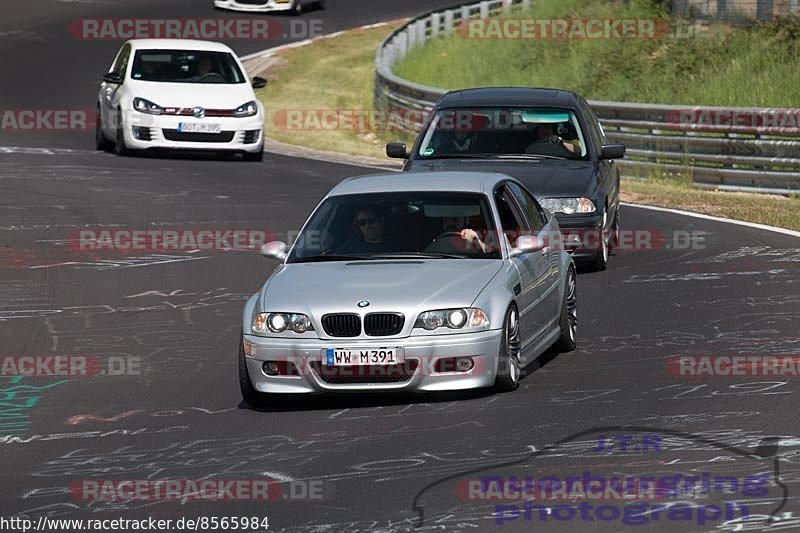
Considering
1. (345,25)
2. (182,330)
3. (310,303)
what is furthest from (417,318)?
(345,25)

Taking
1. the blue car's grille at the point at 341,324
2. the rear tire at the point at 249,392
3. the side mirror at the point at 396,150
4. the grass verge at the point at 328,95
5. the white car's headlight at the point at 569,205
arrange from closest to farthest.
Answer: the blue car's grille at the point at 341,324, the rear tire at the point at 249,392, the white car's headlight at the point at 569,205, the side mirror at the point at 396,150, the grass verge at the point at 328,95

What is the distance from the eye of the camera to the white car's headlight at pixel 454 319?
9.80m

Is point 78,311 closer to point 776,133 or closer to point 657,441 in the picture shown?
point 657,441

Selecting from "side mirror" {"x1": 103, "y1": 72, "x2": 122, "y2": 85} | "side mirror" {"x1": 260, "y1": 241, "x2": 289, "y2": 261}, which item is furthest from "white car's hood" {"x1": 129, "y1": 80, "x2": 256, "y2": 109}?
"side mirror" {"x1": 260, "y1": 241, "x2": 289, "y2": 261}

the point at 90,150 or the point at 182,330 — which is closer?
the point at 182,330

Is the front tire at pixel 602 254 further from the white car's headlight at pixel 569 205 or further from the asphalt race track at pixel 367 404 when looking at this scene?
the white car's headlight at pixel 569 205

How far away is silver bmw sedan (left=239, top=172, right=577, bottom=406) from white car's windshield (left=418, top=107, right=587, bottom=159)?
462 cm

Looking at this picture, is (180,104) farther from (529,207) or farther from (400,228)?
(400,228)

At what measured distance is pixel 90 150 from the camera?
85.1ft

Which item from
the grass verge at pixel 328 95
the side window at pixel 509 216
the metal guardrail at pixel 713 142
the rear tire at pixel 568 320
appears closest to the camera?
the side window at pixel 509 216

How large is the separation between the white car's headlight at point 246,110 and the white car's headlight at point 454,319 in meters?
14.6

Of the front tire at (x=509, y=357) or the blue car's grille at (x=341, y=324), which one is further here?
the front tire at (x=509, y=357)

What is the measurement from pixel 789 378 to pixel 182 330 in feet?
15.5

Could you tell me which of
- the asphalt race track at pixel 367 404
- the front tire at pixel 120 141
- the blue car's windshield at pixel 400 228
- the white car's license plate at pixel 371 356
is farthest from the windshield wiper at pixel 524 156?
the front tire at pixel 120 141
